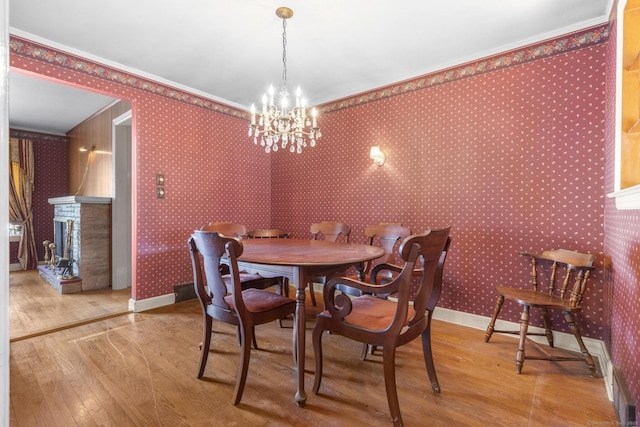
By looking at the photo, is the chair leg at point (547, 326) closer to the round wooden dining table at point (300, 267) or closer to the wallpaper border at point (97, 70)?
the round wooden dining table at point (300, 267)

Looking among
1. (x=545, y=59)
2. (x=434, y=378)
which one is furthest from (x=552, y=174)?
(x=434, y=378)

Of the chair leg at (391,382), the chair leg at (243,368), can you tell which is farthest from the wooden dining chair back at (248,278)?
the chair leg at (391,382)

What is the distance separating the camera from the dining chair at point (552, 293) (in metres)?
2.09

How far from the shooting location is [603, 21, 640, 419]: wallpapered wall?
57.1 inches

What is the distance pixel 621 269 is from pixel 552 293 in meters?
0.74

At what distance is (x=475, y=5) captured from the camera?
225cm

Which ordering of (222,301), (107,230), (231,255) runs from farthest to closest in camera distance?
(107,230) < (222,301) < (231,255)

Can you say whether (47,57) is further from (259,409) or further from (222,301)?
(259,409)

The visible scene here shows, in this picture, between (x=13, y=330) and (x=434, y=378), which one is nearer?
(x=434, y=378)

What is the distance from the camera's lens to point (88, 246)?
13.9 feet

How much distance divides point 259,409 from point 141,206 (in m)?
2.63

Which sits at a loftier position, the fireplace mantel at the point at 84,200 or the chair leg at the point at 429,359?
the fireplace mantel at the point at 84,200

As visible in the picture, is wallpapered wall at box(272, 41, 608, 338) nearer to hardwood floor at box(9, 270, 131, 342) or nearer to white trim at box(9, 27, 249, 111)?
white trim at box(9, 27, 249, 111)

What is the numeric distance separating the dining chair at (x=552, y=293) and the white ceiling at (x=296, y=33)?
1904mm
